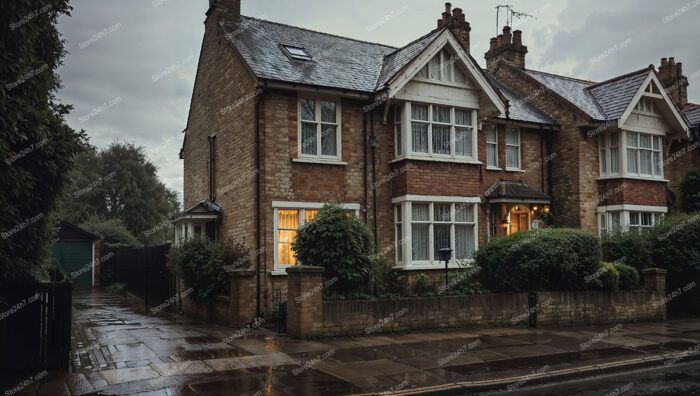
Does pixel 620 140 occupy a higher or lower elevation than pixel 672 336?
higher

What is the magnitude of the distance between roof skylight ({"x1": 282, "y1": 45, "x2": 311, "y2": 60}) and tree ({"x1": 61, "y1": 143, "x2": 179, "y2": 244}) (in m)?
35.2

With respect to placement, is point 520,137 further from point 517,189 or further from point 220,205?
point 220,205

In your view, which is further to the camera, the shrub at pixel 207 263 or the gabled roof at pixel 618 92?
the gabled roof at pixel 618 92

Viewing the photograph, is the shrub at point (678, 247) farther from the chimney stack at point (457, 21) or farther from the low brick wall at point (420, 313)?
the chimney stack at point (457, 21)

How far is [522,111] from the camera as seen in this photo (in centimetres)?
2262

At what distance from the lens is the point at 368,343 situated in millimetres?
12539

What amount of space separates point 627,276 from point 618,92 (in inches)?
336

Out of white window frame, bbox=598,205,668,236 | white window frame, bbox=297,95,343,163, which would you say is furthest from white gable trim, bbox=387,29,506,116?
white window frame, bbox=598,205,668,236

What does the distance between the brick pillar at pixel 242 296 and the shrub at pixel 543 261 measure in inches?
265

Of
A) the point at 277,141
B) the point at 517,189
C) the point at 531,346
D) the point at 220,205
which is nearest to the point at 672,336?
the point at 531,346

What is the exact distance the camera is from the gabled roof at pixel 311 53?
17.1 metres

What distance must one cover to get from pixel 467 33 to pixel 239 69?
981 centimetres

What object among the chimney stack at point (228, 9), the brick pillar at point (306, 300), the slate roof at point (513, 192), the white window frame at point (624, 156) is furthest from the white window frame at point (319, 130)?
the white window frame at point (624, 156)

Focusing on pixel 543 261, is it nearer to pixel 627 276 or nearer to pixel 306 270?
pixel 627 276
